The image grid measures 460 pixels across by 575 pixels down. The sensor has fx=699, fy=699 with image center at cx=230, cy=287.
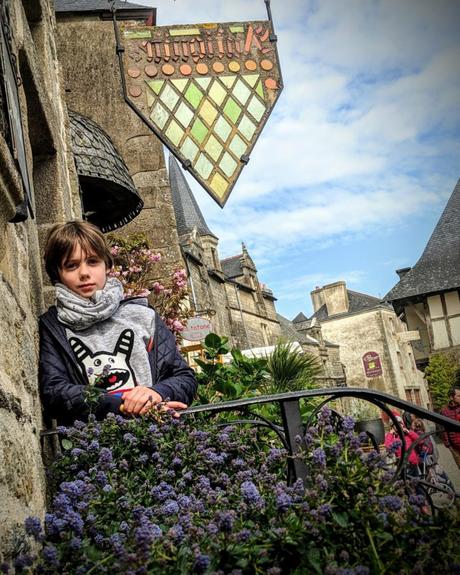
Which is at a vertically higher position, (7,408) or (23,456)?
(7,408)

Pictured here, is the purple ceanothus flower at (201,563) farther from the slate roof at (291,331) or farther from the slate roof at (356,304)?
the slate roof at (356,304)

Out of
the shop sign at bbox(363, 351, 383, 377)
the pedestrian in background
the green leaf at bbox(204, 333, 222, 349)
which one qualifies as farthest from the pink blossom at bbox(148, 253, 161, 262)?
the shop sign at bbox(363, 351, 383, 377)

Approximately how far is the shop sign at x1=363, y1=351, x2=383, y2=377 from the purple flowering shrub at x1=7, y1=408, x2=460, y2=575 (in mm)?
44926

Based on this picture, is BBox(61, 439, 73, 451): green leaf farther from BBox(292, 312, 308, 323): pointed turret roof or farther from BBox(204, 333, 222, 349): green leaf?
BBox(292, 312, 308, 323): pointed turret roof

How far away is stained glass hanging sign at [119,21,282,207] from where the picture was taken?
546cm

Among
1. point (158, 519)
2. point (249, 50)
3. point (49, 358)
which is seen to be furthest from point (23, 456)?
point (249, 50)

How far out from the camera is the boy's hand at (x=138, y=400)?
6.86 feet

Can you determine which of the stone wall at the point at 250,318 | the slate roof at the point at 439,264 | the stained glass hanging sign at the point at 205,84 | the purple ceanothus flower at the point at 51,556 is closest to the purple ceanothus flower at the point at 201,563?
the purple ceanothus flower at the point at 51,556

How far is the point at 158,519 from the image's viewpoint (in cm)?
175

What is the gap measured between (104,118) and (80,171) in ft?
17.3

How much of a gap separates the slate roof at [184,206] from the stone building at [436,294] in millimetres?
14135

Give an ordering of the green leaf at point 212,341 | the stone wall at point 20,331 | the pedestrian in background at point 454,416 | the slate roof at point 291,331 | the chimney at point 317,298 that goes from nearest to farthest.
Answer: the stone wall at point 20,331, the green leaf at point 212,341, the pedestrian in background at point 454,416, the slate roof at point 291,331, the chimney at point 317,298

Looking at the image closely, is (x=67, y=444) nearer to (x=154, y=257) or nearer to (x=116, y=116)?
(x=154, y=257)

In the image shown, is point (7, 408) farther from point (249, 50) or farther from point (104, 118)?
point (104, 118)
